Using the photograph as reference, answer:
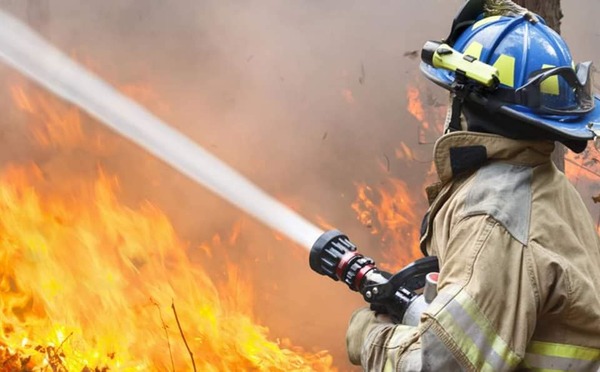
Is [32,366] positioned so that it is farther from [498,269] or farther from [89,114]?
[498,269]

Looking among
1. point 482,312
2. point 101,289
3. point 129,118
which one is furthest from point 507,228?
point 129,118

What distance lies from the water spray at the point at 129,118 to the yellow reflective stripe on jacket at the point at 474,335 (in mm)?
3888

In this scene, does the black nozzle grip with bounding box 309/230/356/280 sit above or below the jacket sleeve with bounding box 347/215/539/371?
above

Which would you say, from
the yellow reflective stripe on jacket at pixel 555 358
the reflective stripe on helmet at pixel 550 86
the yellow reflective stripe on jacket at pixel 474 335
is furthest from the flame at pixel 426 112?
the yellow reflective stripe on jacket at pixel 474 335

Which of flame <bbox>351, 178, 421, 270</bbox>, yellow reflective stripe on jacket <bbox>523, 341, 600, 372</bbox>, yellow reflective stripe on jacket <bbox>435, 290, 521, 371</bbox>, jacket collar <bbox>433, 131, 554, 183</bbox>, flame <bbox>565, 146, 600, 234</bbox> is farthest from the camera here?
flame <bbox>565, 146, 600, 234</bbox>

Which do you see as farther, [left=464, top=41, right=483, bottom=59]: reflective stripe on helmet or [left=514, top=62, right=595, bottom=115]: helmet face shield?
[left=464, top=41, right=483, bottom=59]: reflective stripe on helmet

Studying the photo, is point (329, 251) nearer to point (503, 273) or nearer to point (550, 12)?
point (503, 273)

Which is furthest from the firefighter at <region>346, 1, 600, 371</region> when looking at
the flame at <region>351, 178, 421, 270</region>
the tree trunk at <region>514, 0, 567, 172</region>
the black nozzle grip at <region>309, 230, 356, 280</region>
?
the flame at <region>351, 178, 421, 270</region>

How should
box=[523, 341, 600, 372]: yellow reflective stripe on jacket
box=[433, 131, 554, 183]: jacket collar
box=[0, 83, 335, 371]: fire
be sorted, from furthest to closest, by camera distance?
box=[0, 83, 335, 371]: fire → box=[433, 131, 554, 183]: jacket collar → box=[523, 341, 600, 372]: yellow reflective stripe on jacket

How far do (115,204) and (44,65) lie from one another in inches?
53.4

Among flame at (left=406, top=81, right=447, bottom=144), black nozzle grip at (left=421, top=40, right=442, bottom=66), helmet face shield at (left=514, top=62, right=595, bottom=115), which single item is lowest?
helmet face shield at (left=514, top=62, right=595, bottom=115)

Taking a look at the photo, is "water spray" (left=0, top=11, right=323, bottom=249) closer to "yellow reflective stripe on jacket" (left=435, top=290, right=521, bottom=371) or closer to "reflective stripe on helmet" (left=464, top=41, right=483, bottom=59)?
"reflective stripe on helmet" (left=464, top=41, right=483, bottom=59)

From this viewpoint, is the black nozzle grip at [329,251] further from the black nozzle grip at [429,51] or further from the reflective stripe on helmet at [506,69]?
the reflective stripe on helmet at [506,69]

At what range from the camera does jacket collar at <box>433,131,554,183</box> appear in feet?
7.33
